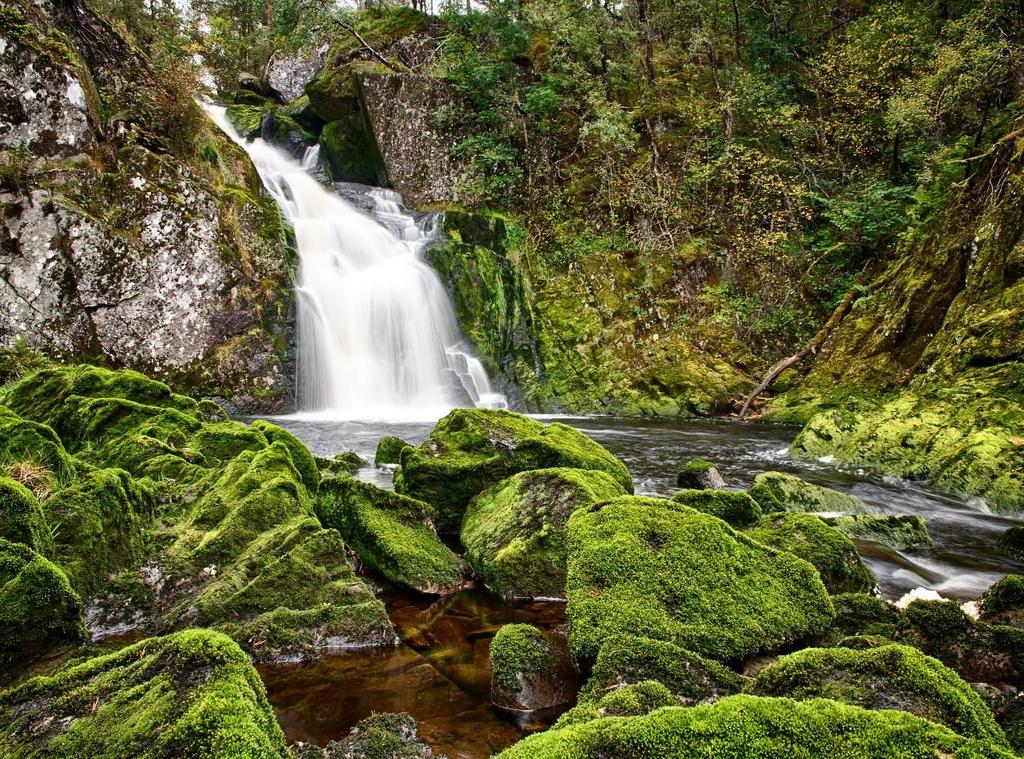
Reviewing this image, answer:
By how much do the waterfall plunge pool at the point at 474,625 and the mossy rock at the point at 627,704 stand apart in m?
0.64

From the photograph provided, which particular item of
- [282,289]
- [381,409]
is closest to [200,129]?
[282,289]

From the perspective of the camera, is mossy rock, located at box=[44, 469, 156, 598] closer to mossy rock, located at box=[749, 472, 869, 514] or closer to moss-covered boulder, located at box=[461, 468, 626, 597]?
moss-covered boulder, located at box=[461, 468, 626, 597]

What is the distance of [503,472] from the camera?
6.34 metres

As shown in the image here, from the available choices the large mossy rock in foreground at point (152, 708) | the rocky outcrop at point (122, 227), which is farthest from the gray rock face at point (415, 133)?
the large mossy rock in foreground at point (152, 708)

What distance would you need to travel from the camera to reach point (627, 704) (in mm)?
2375

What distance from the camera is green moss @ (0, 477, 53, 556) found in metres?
3.34

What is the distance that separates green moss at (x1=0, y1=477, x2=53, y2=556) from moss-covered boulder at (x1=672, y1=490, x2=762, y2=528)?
4718 millimetres

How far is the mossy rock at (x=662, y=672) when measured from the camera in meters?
2.75

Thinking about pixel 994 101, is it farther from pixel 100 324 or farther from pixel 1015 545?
pixel 100 324

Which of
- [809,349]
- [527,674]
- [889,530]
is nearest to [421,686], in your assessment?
[527,674]

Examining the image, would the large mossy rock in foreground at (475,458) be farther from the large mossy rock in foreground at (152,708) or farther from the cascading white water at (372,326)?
the cascading white water at (372,326)

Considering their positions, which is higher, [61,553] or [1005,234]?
[1005,234]

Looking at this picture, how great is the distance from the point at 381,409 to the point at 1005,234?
15.0 metres

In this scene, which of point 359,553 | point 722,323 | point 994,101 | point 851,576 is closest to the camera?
point 851,576
